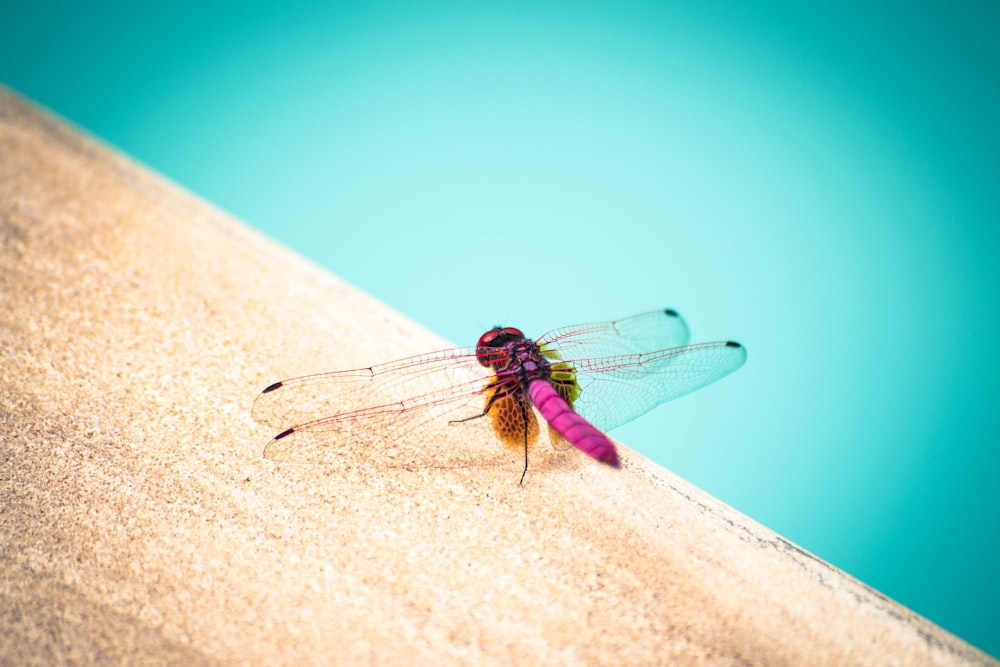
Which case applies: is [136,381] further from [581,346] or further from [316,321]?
[581,346]

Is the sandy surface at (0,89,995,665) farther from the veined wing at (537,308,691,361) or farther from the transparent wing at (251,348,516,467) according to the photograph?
the veined wing at (537,308,691,361)

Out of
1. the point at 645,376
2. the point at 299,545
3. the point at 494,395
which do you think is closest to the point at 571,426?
the point at 494,395

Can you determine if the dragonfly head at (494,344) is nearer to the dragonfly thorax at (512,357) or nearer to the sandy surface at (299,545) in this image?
the dragonfly thorax at (512,357)

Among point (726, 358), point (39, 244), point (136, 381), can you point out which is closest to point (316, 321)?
point (136, 381)

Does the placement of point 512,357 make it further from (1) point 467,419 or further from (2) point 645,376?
(2) point 645,376

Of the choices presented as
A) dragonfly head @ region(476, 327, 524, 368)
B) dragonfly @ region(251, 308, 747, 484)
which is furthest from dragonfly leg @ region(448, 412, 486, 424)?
dragonfly head @ region(476, 327, 524, 368)

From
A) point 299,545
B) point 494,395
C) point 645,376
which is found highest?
point 645,376
